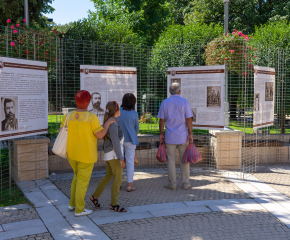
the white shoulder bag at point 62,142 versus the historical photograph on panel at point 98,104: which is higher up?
the historical photograph on panel at point 98,104

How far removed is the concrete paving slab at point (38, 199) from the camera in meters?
5.12

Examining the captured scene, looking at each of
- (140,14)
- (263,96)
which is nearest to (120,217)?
(263,96)

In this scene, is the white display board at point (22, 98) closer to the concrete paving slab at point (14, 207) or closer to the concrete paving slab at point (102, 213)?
the concrete paving slab at point (14, 207)

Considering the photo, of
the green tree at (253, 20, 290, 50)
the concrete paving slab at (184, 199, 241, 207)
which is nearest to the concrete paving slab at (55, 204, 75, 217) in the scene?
the concrete paving slab at (184, 199, 241, 207)

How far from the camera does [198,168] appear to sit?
7781 mm

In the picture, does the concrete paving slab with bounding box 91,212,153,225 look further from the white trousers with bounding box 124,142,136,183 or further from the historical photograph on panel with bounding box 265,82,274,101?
the historical photograph on panel with bounding box 265,82,274,101

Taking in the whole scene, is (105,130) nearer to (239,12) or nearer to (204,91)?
(204,91)

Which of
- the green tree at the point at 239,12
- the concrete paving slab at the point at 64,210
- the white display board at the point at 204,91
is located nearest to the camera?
the concrete paving slab at the point at 64,210

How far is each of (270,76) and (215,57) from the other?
1.41 metres

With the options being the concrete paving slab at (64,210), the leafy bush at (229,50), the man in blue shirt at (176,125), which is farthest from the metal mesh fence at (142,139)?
the man in blue shirt at (176,125)

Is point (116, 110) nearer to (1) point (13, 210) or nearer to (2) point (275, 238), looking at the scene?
(1) point (13, 210)

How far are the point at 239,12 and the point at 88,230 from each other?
83.4ft

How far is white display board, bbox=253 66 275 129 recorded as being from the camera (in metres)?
7.05

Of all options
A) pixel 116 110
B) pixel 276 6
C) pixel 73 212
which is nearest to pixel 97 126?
pixel 116 110
